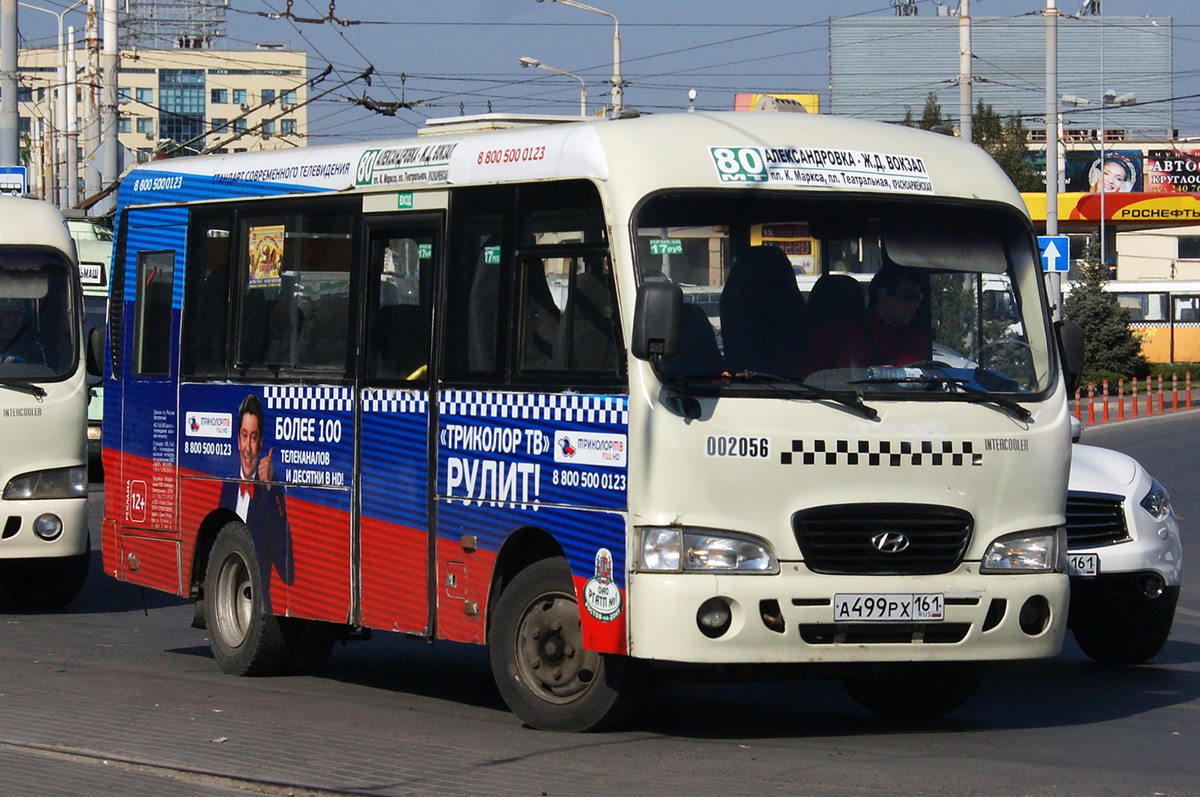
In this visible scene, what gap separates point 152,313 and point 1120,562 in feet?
18.4

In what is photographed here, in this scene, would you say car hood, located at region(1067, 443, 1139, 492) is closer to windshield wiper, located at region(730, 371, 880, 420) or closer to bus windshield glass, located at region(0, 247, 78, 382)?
windshield wiper, located at region(730, 371, 880, 420)

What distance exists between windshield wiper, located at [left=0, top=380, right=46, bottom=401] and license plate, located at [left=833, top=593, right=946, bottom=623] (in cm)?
719

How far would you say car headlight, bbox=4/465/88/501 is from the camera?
43.6 feet

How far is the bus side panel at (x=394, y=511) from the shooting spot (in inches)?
359

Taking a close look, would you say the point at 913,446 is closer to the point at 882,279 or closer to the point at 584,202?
the point at 882,279

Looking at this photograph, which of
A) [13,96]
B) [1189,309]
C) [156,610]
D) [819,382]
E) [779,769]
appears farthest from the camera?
[1189,309]

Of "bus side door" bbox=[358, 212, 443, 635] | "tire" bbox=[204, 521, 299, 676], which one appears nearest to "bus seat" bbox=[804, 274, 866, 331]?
"bus side door" bbox=[358, 212, 443, 635]

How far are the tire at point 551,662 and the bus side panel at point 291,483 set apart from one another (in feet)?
4.80

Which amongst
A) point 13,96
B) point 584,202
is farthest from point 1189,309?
point 584,202

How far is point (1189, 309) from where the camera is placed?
68438mm

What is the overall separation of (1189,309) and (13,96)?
158 feet

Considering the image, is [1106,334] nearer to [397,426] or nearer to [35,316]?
[35,316]

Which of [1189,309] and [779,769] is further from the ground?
[1189,309]

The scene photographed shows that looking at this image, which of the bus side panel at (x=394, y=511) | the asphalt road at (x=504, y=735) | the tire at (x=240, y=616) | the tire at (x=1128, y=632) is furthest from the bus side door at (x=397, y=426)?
the tire at (x=1128, y=632)
